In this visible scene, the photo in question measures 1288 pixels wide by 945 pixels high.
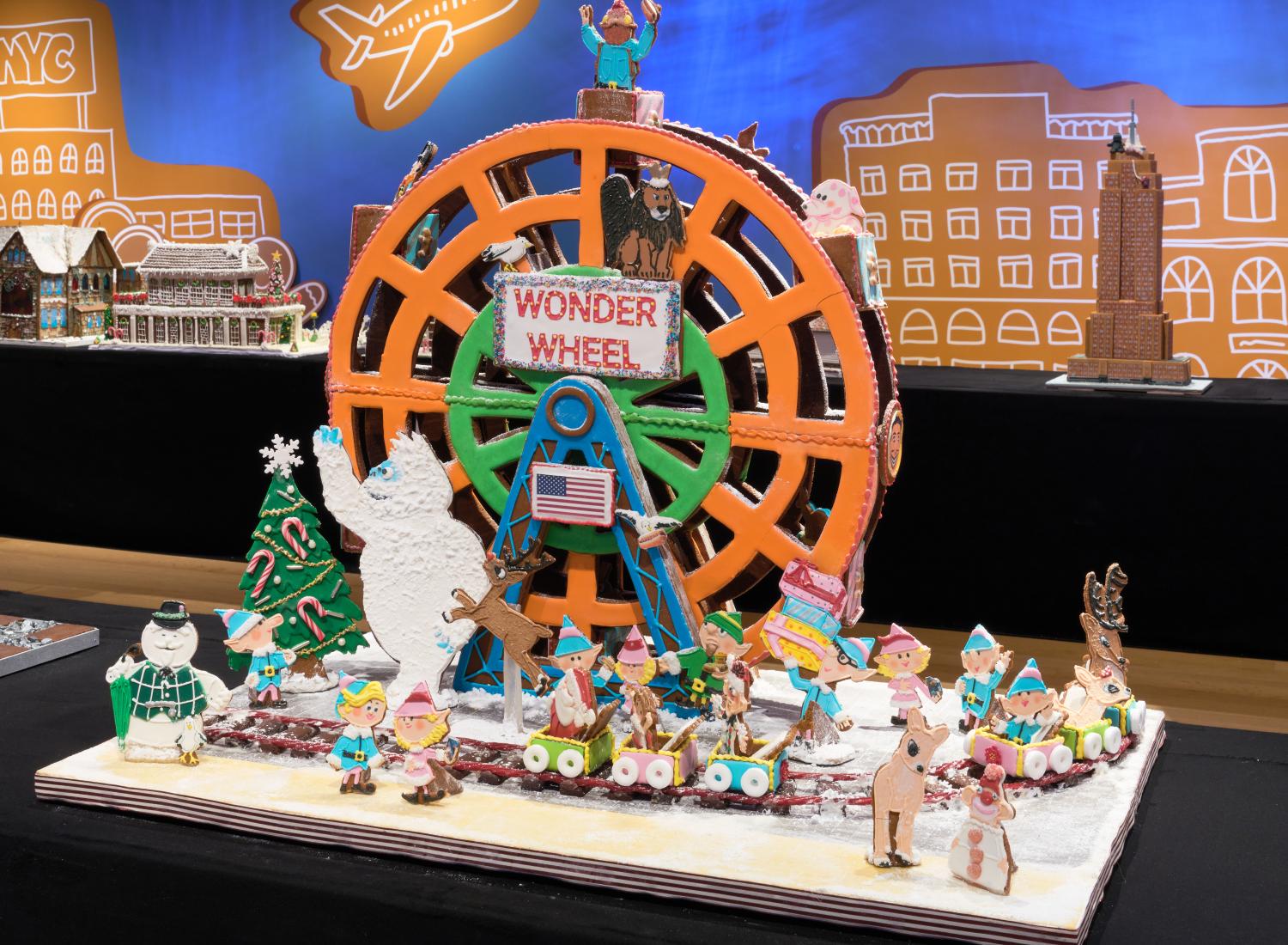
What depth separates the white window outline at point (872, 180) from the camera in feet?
14.0

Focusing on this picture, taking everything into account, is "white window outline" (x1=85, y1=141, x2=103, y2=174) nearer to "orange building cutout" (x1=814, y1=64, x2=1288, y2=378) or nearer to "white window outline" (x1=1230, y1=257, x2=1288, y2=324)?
"orange building cutout" (x1=814, y1=64, x2=1288, y2=378)

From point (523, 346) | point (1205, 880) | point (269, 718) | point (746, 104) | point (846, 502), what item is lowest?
point (1205, 880)

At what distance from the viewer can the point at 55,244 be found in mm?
4590

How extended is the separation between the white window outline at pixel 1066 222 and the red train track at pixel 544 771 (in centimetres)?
204

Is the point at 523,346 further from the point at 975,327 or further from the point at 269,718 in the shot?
the point at 975,327

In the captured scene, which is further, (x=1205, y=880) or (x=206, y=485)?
(x=206, y=485)

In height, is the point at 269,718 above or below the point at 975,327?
below

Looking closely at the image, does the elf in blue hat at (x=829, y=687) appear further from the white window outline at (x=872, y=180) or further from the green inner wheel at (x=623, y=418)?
the white window outline at (x=872, y=180)

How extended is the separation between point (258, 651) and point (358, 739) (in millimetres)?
396

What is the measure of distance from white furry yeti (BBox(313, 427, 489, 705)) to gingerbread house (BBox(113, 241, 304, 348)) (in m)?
1.91

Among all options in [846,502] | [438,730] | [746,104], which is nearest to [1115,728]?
[846,502]

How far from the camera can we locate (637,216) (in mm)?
2385

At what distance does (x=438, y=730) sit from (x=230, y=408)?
2.31 m

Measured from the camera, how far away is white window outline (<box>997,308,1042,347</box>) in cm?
421
